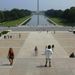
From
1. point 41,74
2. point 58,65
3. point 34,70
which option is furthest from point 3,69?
point 58,65

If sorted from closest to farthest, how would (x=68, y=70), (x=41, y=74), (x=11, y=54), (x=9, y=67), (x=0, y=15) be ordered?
(x=41, y=74) → (x=68, y=70) → (x=9, y=67) → (x=11, y=54) → (x=0, y=15)

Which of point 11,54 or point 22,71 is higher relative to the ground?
point 11,54

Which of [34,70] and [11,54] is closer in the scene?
[34,70]

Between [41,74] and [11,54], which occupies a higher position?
[11,54]

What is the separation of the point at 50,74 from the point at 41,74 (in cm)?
42

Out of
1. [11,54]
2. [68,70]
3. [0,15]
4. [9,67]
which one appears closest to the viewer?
[68,70]

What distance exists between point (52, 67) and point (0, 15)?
62.7 m

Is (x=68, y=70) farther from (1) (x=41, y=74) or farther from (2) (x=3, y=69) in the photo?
(2) (x=3, y=69)

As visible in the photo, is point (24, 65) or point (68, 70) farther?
point (24, 65)

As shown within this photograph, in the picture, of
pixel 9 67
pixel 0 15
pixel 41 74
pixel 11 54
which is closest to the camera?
pixel 41 74

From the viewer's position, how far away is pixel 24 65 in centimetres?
713

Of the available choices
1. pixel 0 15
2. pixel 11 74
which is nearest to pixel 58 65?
pixel 11 74

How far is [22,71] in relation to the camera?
6.36 metres

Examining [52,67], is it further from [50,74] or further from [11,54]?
[11,54]
